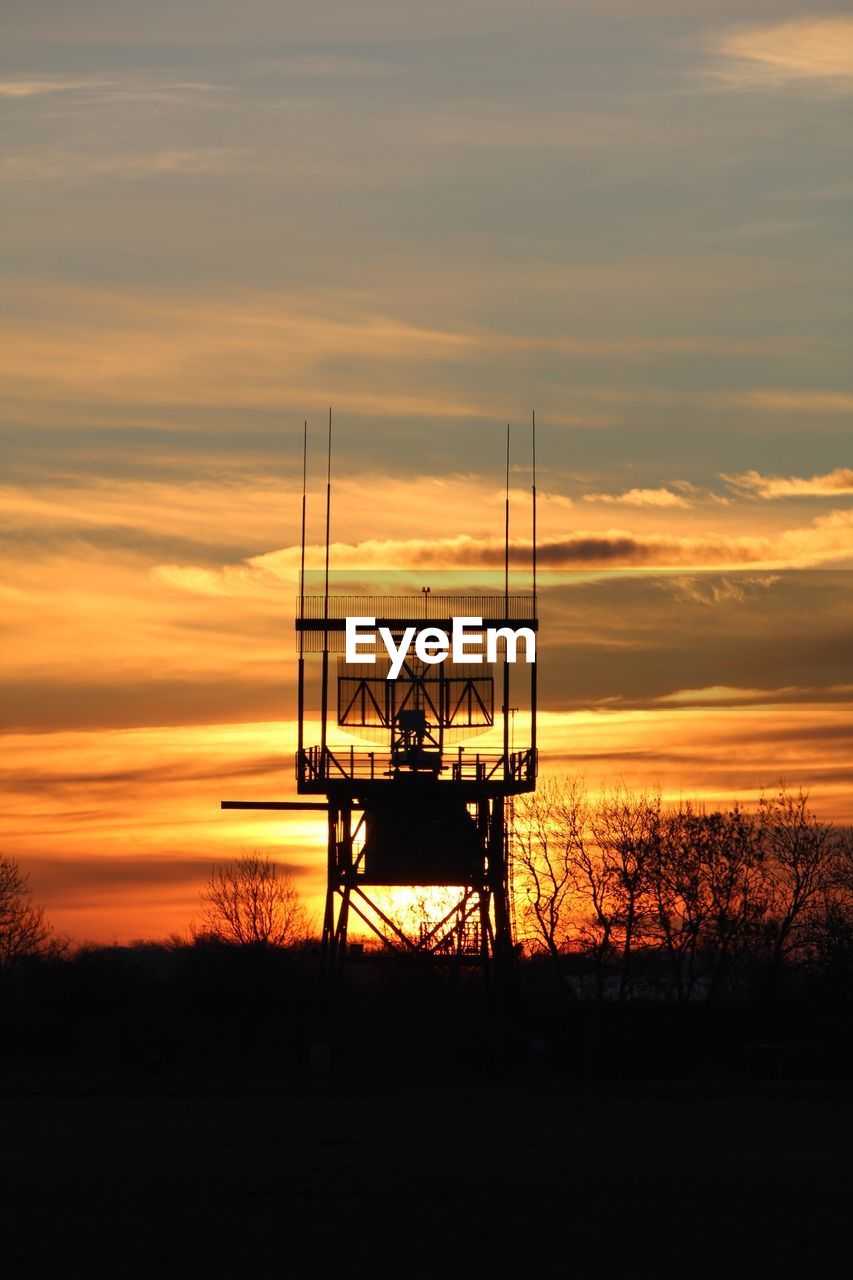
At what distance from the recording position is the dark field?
29797mm

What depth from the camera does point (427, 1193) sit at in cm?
3516

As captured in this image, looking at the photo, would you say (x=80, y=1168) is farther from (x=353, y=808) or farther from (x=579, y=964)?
(x=579, y=964)

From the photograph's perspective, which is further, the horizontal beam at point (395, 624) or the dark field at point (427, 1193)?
the horizontal beam at point (395, 624)

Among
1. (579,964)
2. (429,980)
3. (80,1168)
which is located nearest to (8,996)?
(579,964)

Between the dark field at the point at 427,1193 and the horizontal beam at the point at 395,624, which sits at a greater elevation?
the horizontal beam at the point at 395,624

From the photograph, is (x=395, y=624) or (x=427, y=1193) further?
(x=395, y=624)

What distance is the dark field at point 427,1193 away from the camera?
97.8ft

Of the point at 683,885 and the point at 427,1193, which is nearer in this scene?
the point at 427,1193

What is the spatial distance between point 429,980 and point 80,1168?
1352 inches

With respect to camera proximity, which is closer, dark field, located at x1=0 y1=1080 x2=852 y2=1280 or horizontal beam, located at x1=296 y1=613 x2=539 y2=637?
dark field, located at x1=0 y1=1080 x2=852 y2=1280

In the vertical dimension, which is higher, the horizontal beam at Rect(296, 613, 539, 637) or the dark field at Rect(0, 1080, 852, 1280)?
the horizontal beam at Rect(296, 613, 539, 637)

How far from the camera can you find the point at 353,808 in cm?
7188

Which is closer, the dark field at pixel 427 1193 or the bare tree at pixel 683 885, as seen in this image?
the dark field at pixel 427 1193

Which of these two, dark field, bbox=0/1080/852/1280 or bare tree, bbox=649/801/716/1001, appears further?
bare tree, bbox=649/801/716/1001
